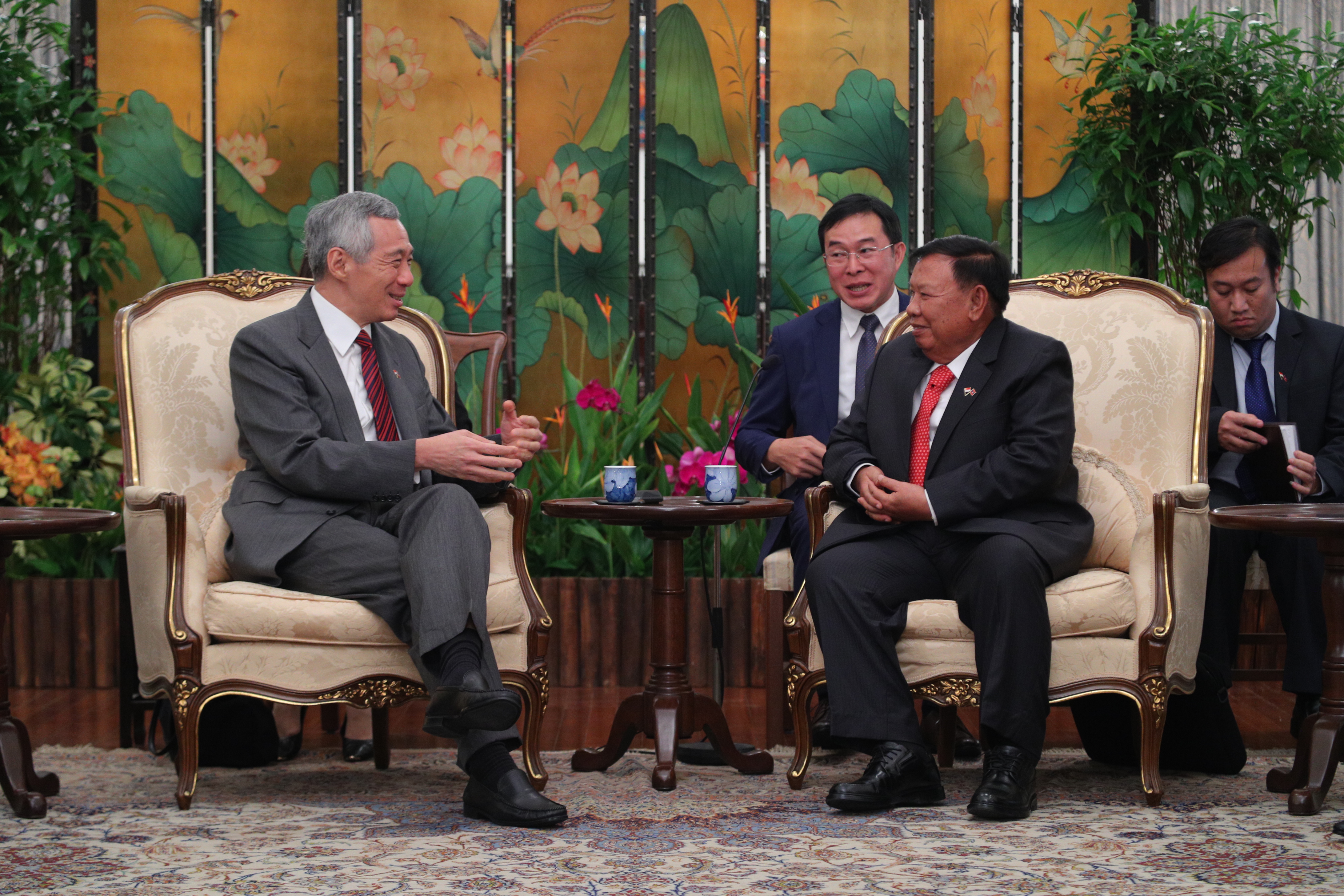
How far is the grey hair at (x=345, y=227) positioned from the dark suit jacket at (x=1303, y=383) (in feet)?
6.71

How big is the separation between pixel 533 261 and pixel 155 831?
3.33 metres

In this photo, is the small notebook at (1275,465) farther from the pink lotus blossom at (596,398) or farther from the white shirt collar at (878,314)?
the pink lotus blossom at (596,398)

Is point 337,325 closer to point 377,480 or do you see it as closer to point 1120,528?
point 377,480

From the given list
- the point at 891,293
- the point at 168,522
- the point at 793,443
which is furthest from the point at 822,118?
the point at 168,522

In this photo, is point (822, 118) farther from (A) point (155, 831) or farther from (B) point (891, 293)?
(A) point (155, 831)

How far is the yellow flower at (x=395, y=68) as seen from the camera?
544 centimetres

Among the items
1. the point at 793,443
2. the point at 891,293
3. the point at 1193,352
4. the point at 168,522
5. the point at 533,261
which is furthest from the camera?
the point at 533,261

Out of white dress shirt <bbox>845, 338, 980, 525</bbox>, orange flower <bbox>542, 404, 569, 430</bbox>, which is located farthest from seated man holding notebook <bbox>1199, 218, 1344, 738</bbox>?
orange flower <bbox>542, 404, 569, 430</bbox>

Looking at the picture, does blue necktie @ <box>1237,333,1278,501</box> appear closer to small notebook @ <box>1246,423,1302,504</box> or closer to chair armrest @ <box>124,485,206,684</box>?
small notebook @ <box>1246,423,1302,504</box>

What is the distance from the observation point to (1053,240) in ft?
18.1

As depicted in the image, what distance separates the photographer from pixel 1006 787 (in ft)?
8.48

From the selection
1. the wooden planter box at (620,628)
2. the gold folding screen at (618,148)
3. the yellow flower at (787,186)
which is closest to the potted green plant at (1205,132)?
the gold folding screen at (618,148)

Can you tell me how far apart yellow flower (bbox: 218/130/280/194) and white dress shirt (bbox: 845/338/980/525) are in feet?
11.0

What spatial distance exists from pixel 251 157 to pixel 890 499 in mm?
3564
